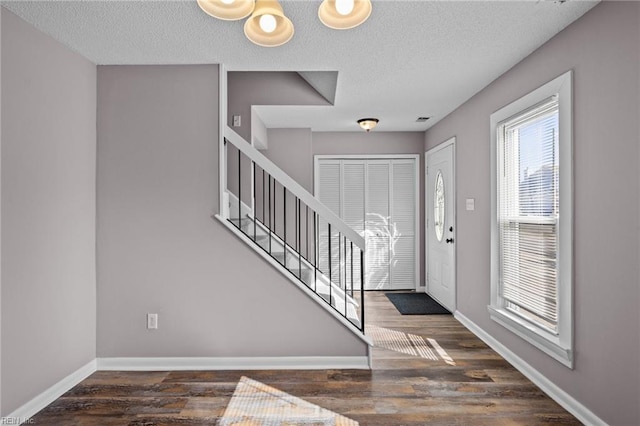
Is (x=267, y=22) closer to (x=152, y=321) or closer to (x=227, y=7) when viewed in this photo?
(x=227, y=7)

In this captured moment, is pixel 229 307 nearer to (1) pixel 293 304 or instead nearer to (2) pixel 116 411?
(1) pixel 293 304

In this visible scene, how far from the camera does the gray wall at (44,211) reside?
2162mm

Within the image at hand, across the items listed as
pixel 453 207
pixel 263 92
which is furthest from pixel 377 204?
pixel 263 92

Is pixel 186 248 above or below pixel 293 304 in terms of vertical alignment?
above

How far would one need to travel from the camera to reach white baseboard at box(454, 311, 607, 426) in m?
2.18

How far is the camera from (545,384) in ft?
8.38

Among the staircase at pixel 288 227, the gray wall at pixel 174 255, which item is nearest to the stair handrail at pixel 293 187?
the staircase at pixel 288 227

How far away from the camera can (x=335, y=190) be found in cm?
558

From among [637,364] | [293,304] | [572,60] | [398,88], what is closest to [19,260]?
[293,304]

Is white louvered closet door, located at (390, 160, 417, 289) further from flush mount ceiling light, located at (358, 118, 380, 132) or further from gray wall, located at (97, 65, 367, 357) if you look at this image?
gray wall, located at (97, 65, 367, 357)

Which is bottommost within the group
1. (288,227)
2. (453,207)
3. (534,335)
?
(534,335)

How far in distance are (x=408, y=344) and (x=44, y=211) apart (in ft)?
9.86

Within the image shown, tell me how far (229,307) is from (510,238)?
2.31 m

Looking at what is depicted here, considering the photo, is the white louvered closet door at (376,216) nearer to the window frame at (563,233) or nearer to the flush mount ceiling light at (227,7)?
the window frame at (563,233)
